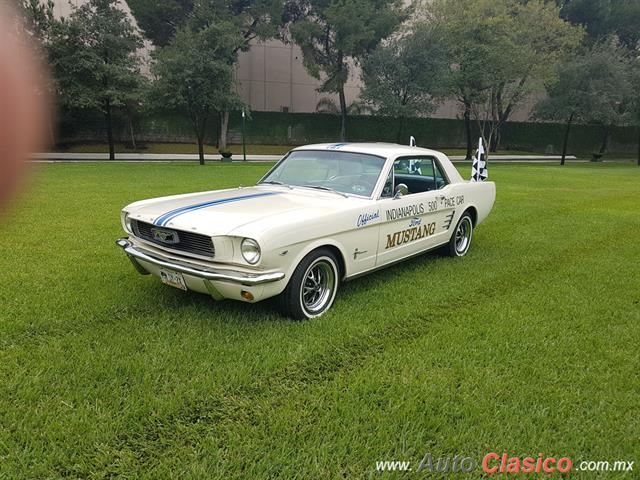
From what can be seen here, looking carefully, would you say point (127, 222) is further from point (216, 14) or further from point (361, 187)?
point (216, 14)

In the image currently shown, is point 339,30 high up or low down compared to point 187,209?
up

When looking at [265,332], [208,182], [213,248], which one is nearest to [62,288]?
[213,248]

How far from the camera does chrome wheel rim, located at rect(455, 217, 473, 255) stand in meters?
6.49

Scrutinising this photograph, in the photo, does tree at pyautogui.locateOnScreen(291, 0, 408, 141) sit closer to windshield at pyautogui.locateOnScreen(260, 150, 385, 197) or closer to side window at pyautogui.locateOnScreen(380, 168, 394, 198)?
windshield at pyautogui.locateOnScreen(260, 150, 385, 197)

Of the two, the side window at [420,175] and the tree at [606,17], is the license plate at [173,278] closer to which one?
the side window at [420,175]

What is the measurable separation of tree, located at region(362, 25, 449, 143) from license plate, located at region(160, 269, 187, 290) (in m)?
26.6

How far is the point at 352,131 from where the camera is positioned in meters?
40.0

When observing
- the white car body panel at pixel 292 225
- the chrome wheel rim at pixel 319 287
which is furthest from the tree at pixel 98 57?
the chrome wheel rim at pixel 319 287

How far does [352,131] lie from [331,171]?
3576 cm

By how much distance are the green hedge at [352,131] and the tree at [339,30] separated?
13.3 feet

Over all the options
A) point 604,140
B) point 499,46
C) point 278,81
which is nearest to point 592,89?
point 499,46

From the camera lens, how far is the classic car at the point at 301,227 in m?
3.73

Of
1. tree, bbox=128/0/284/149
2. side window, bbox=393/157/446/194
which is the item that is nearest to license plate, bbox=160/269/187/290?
side window, bbox=393/157/446/194

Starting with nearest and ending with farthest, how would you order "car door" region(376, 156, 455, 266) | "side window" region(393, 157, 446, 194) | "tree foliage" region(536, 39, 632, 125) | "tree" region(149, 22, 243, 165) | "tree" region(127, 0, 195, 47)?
"car door" region(376, 156, 455, 266) < "side window" region(393, 157, 446, 194) < "tree" region(149, 22, 243, 165) < "tree foliage" region(536, 39, 632, 125) < "tree" region(127, 0, 195, 47)
